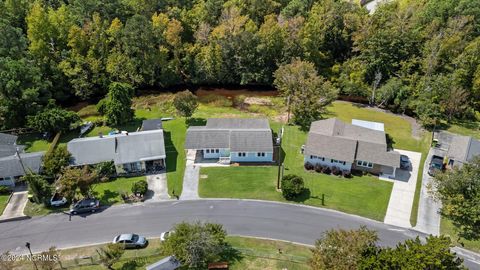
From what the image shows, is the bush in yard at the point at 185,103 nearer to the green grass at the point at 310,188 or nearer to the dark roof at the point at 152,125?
the dark roof at the point at 152,125

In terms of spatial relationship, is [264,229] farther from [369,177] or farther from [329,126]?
[329,126]

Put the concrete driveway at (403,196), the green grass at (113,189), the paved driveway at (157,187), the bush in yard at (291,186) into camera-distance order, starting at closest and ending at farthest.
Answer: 1. the concrete driveway at (403,196)
2. the bush in yard at (291,186)
3. the green grass at (113,189)
4. the paved driveway at (157,187)

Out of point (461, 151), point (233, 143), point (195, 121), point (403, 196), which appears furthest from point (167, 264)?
point (461, 151)

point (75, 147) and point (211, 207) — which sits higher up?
point (75, 147)

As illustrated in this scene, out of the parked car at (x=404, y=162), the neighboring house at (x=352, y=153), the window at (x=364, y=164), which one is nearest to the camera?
the neighboring house at (x=352, y=153)

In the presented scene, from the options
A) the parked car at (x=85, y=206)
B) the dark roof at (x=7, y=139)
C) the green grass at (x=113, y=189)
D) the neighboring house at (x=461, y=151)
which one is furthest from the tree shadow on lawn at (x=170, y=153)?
the neighboring house at (x=461, y=151)

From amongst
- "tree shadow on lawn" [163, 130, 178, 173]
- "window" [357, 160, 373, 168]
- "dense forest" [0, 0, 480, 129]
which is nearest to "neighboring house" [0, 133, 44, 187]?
"dense forest" [0, 0, 480, 129]

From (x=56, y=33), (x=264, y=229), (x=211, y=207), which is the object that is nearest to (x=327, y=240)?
(x=264, y=229)
